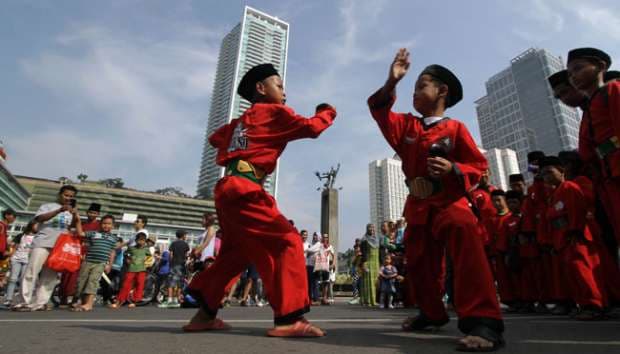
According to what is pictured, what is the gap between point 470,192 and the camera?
232 centimetres

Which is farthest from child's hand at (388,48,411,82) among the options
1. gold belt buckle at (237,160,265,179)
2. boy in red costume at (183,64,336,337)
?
gold belt buckle at (237,160,265,179)

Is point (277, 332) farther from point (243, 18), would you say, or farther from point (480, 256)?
point (243, 18)

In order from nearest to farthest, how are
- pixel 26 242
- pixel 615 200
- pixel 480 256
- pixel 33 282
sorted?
1. pixel 480 256
2. pixel 615 200
3. pixel 33 282
4. pixel 26 242

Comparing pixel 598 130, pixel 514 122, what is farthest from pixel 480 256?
pixel 514 122

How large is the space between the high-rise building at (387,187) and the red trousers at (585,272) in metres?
92.7

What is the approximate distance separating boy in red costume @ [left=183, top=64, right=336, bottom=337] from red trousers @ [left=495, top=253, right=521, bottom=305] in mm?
4764

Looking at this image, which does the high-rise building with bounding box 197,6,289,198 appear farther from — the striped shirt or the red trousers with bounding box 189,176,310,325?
the red trousers with bounding box 189,176,310,325

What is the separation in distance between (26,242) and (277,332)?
7.55 metres

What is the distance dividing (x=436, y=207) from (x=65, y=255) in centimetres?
517

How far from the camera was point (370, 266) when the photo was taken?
8.01m

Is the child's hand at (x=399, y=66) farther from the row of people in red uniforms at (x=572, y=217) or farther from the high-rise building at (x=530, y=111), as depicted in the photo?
the high-rise building at (x=530, y=111)

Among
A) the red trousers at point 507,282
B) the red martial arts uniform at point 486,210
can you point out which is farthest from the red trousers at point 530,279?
the red martial arts uniform at point 486,210

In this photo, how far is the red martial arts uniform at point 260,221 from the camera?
2.31 metres

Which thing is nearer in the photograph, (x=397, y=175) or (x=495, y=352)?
(x=495, y=352)
